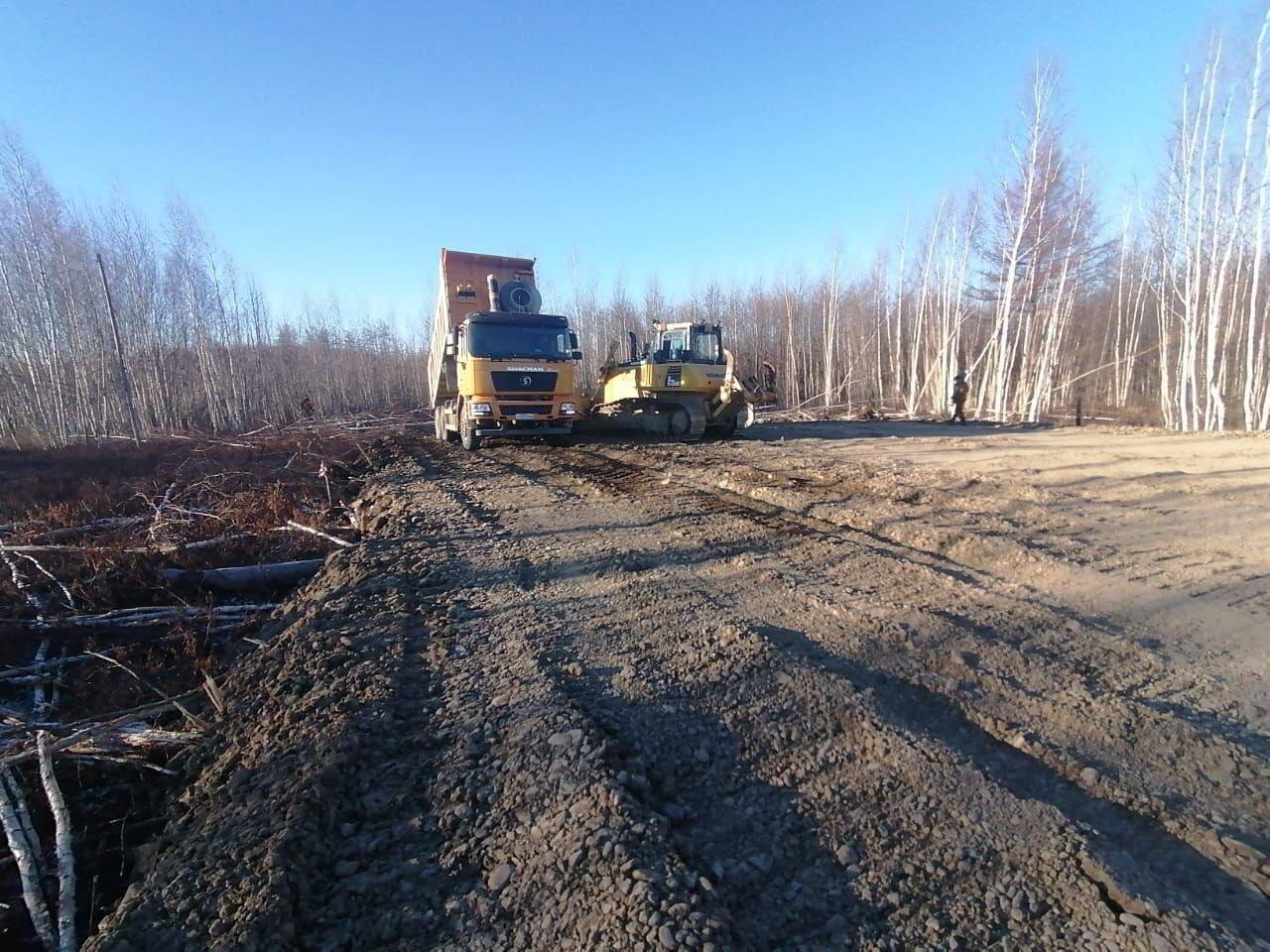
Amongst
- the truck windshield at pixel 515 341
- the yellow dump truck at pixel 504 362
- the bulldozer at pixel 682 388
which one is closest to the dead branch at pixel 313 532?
the yellow dump truck at pixel 504 362

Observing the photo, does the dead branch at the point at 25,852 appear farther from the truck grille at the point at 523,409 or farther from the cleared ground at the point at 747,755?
the truck grille at the point at 523,409

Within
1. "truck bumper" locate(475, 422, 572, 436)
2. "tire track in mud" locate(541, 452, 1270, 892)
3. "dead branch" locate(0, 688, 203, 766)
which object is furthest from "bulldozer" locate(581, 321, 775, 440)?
"dead branch" locate(0, 688, 203, 766)

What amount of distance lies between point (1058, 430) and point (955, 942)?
716 inches

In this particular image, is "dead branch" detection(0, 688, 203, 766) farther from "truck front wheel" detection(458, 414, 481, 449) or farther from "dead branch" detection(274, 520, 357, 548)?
"truck front wheel" detection(458, 414, 481, 449)

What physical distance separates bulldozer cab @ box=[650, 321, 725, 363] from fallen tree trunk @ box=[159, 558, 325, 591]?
415 inches

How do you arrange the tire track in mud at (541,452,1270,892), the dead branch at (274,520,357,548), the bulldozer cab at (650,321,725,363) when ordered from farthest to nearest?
the bulldozer cab at (650,321,725,363), the dead branch at (274,520,357,548), the tire track in mud at (541,452,1270,892)

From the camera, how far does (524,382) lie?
13.0 meters

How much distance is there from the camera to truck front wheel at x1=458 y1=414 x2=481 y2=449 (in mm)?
13133

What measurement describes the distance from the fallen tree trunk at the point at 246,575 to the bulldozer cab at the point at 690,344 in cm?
1054

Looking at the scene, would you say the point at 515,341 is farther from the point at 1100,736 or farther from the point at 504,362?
the point at 1100,736

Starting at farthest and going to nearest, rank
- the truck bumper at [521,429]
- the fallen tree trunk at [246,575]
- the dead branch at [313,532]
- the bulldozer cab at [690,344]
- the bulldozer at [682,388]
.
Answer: the bulldozer cab at [690,344] < the bulldozer at [682,388] < the truck bumper at [521,429] < the dead branch at [313,532] < the fallen tree trunk at [246,575]

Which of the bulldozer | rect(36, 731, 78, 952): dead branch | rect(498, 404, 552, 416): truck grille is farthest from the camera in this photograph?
the bulldozer

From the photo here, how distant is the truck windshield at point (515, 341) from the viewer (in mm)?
12812

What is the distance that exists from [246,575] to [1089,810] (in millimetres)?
6659
